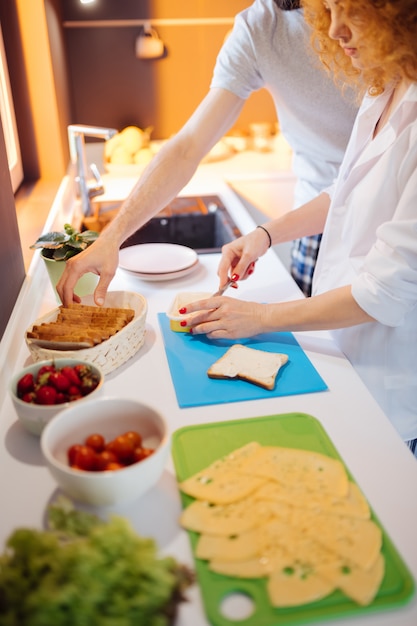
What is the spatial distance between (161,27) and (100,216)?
3.68 ft

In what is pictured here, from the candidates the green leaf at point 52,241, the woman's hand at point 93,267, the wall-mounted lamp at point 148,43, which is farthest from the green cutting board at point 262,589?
the wall-mounted lamp at point 148,43

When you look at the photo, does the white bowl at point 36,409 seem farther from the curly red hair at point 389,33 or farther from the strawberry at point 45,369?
the curly red hair at point 389,33

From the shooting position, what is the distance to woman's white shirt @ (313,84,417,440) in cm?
101

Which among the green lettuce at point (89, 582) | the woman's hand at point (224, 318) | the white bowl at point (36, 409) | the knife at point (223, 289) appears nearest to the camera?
the green lettuce at point (89, 582)

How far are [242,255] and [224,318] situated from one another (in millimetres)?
288

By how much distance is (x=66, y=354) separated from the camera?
0.99 m

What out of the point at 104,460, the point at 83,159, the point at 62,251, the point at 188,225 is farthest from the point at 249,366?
the point at 83,159

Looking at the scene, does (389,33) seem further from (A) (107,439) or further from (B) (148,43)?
(B) (148,43)

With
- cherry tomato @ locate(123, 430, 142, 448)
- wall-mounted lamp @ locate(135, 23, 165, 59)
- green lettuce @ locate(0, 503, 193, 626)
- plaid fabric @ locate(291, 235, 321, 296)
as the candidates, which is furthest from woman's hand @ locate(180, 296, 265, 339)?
wall-mounted lamp @ locate(135, 23, 165, 59)

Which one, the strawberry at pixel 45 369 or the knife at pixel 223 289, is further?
the knife at pixel 223 289

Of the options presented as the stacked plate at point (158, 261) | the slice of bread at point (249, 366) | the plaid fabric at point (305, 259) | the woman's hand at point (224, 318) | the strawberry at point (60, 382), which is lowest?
the plaid fabric at point (305, 259)

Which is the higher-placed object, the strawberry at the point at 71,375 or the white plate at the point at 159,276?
the strawberry at the point at 71,375

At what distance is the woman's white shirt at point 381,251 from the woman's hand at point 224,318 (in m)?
0.21

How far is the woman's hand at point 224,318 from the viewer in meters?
1.17
